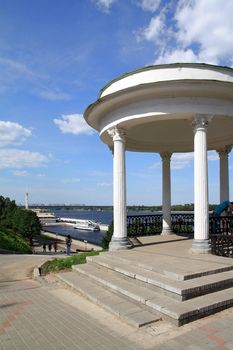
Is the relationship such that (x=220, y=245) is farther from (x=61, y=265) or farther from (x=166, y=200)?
Result: (x=166, y=200)

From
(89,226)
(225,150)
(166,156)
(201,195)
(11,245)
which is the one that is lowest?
(89,226)

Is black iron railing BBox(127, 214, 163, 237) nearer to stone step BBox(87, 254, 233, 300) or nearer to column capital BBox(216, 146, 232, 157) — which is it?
column capital BBox(216, 146, 232, 157)

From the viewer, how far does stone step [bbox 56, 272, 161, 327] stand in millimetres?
6711

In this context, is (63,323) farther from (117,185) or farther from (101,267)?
(117,185)

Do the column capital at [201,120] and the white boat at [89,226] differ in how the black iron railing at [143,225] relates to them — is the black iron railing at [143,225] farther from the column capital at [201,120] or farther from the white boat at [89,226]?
the white boat at [89,226]

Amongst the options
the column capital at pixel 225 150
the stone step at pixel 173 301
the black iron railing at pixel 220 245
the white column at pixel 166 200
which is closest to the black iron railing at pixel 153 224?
the white column at pixel 166 200

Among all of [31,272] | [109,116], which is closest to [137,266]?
[31,272]

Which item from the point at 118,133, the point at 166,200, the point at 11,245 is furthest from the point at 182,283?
the point at 11,245

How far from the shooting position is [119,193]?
12.9m

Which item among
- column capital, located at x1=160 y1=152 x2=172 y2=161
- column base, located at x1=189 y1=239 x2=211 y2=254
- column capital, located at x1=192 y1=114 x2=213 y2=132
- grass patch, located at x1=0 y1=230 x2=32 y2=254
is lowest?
grass patch, located at x1=0 y1=230 x2=32 y2=254

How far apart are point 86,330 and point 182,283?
101 inches

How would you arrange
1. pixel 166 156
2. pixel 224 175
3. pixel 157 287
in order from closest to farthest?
pixel 157 287 < pixel 224 175 < pixel 166 156

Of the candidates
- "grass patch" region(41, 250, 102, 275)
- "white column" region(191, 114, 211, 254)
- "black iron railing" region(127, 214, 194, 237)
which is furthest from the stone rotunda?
"black iron railing" region(127, 214, 194, 237)

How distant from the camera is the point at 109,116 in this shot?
43.3 feet
